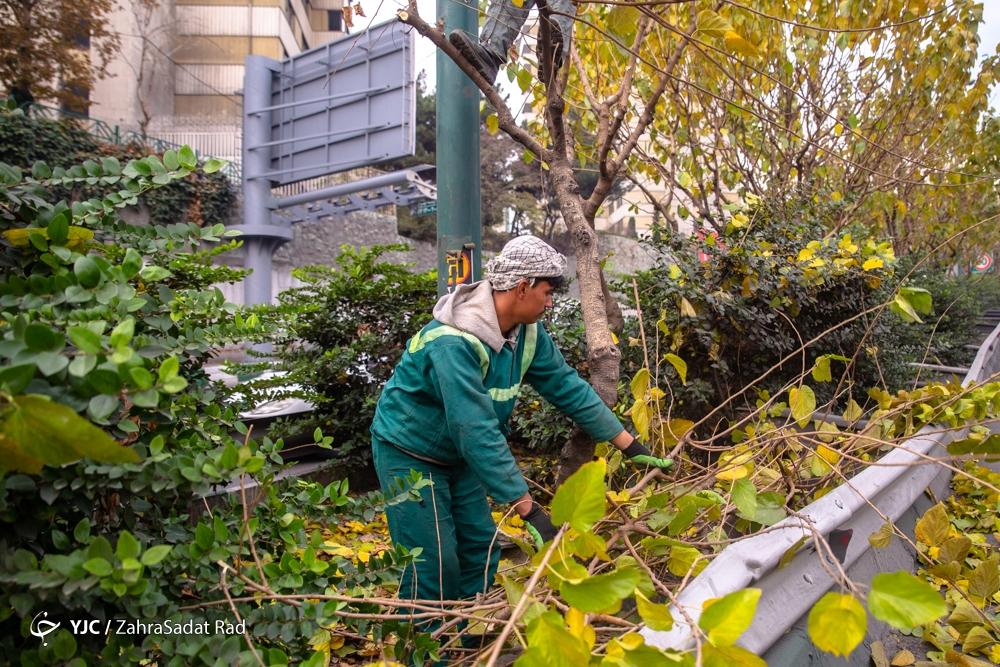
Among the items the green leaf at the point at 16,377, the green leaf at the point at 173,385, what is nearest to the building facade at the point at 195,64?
the green leaf at the point at 173,385

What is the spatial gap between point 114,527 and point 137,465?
0.26 metres

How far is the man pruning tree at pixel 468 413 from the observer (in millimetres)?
2484

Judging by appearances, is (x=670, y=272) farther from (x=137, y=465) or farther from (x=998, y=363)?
(x=998, y=363)

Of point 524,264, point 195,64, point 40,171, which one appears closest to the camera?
point 40,171

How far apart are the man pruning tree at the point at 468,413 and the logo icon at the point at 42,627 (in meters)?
1.22

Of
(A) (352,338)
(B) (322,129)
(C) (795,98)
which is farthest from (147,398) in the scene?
(B) (322,129)

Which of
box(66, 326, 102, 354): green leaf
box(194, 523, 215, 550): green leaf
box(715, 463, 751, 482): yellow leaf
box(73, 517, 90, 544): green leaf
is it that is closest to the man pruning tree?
box(715, 463, 751, 482): yellow leaf

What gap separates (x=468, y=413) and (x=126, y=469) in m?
1.23

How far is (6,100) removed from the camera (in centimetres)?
189

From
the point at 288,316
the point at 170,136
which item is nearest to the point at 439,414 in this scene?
the point at 288,316

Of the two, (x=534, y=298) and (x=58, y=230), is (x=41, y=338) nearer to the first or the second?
(x=58, y=230)

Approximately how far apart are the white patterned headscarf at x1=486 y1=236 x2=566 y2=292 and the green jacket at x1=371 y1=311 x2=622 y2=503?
0.86 feet

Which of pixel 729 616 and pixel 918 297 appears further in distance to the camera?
pixel 918 297

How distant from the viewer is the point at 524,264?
2639mm
